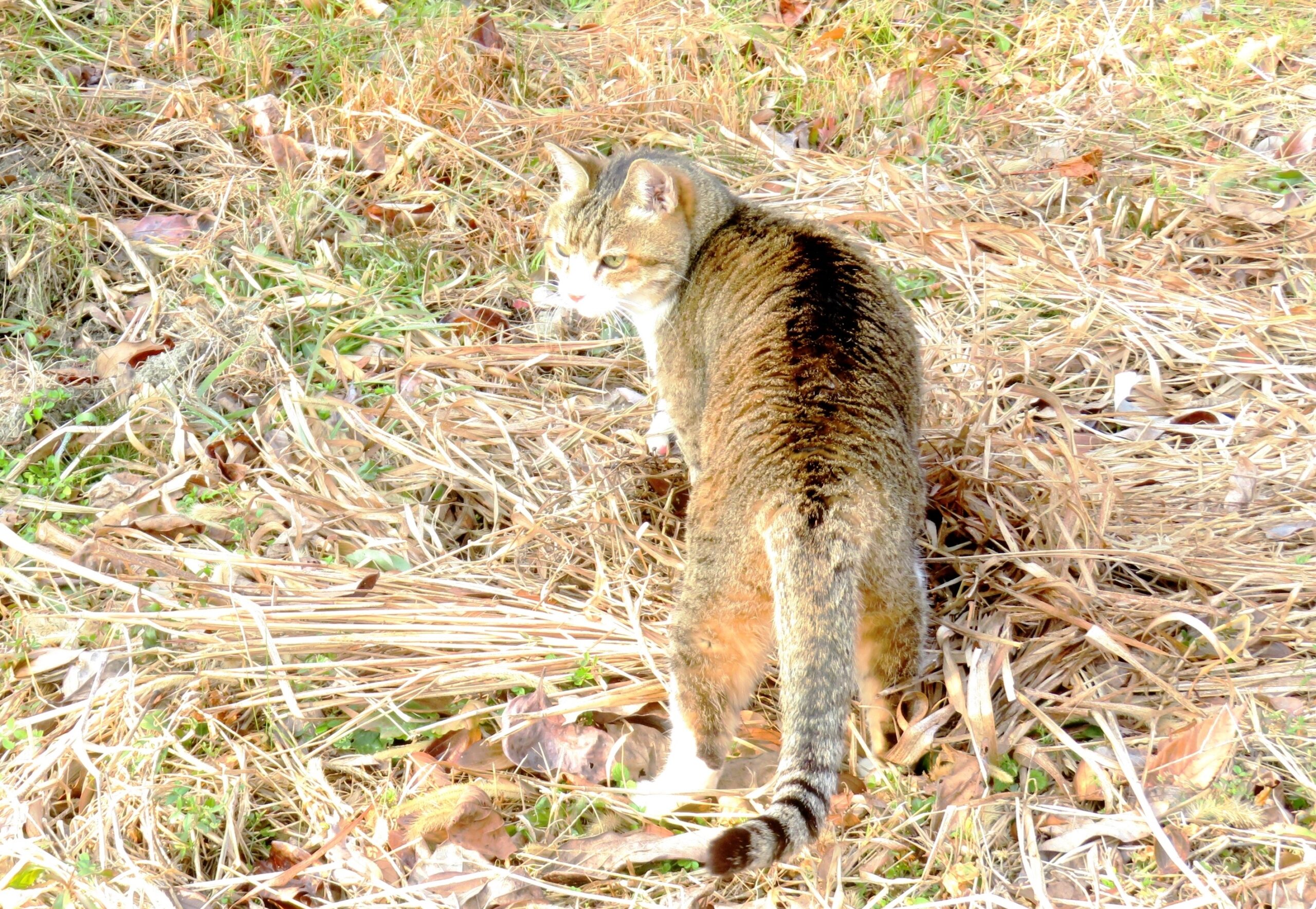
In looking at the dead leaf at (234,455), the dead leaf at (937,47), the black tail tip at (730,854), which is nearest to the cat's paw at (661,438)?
the dead leaf at (234,455)

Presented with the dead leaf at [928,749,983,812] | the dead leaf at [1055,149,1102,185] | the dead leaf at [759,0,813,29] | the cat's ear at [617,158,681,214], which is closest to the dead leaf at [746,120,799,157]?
the dead leaf at [759,0,813,29]

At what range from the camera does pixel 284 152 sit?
4.89 m

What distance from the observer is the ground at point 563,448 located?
244 centimetres

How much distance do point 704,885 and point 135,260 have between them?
3399 millimetres

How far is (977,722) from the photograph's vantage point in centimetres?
253

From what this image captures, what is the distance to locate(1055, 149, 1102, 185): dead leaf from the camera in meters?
4.72

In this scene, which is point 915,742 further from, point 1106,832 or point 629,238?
point 629,238

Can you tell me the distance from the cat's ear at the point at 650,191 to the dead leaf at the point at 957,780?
1807 mm

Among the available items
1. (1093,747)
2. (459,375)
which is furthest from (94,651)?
(1093,747)

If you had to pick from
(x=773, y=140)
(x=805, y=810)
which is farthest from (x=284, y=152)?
(x=805, y=810)

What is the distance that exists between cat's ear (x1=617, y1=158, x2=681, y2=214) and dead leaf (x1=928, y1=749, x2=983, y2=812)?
1.81 m

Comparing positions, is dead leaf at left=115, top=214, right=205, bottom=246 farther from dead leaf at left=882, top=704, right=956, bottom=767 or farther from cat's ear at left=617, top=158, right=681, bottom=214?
dead leaf at left=882, top=704, right=956, bottom=767

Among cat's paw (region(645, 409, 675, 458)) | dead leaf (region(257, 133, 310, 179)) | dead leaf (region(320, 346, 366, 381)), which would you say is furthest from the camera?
Result: dead leaf (region(257, 133, 310, 179))

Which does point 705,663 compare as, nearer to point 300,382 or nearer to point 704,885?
point 704,885
